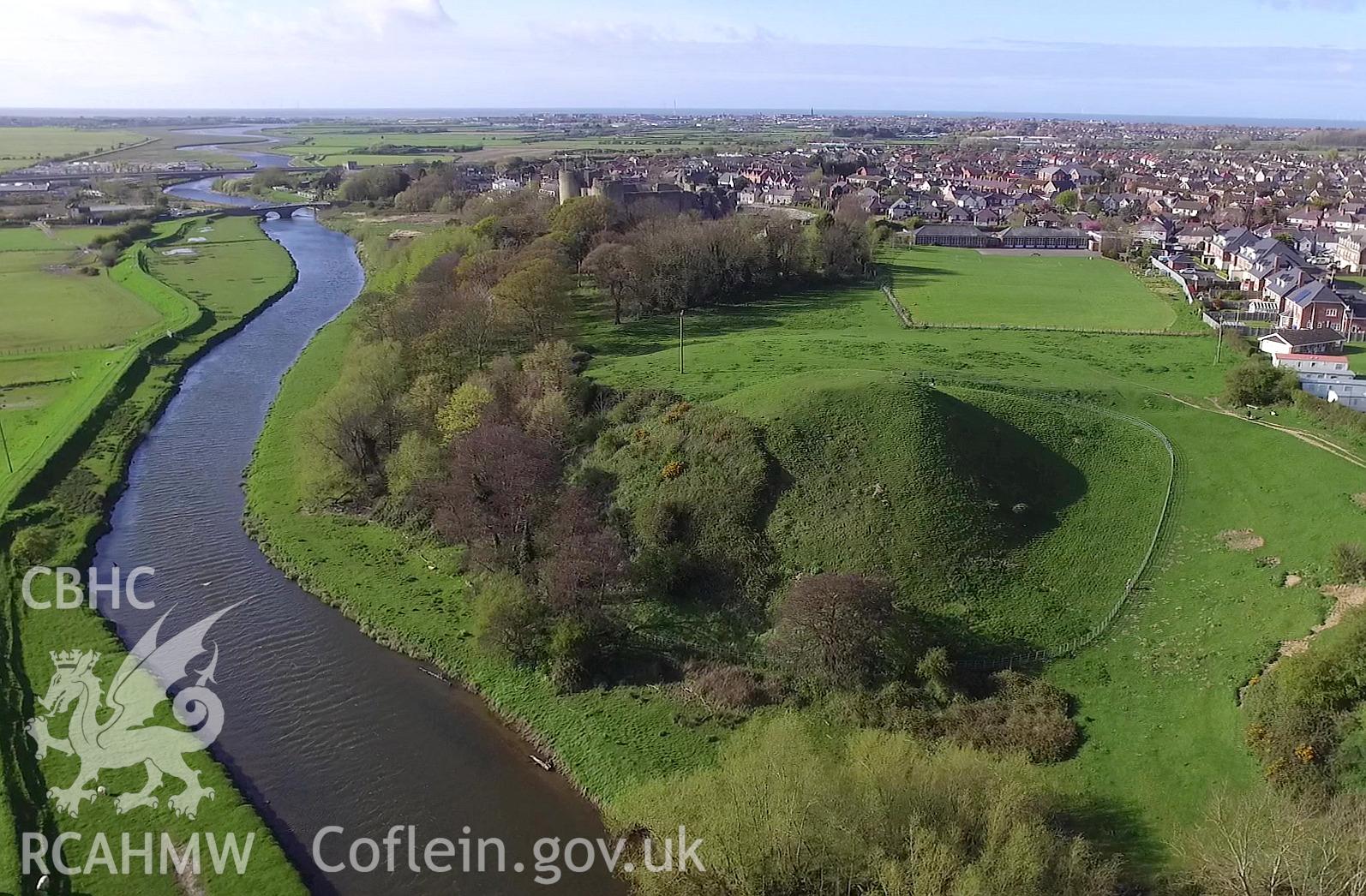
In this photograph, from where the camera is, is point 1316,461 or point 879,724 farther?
point 1316,461

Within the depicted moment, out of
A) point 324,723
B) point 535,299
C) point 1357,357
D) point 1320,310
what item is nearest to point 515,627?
point 324,723

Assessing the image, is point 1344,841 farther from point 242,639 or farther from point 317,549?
point 317,549

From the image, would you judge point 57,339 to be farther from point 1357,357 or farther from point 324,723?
point 1357,357

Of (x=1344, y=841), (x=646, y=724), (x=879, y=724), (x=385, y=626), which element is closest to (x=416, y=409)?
(x=385, y=626)

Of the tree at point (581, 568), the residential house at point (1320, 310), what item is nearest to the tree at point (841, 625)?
the tree at point (581, 568)

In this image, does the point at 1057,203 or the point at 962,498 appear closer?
the point at 962,498
